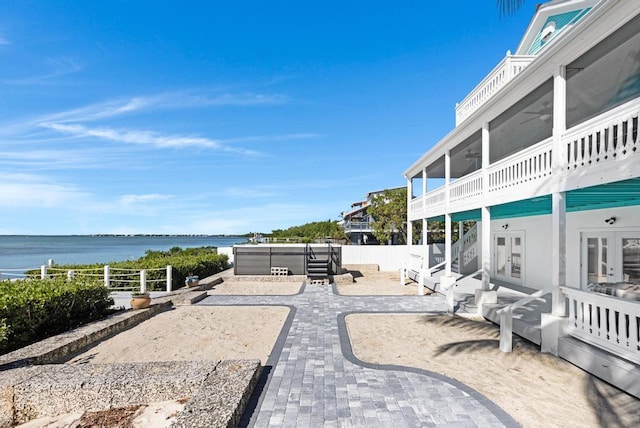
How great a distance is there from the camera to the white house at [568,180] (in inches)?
185

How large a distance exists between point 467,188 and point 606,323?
5613 mm

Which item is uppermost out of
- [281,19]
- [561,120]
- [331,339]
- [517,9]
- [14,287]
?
[281,19]

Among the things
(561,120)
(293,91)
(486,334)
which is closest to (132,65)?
(293,91)

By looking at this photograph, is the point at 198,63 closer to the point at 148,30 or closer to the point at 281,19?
the point at 148,30

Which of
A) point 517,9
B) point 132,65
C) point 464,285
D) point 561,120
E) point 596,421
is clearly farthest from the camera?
point 132,65

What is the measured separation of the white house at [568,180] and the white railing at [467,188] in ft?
0.12

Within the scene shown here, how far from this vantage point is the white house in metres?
4.70

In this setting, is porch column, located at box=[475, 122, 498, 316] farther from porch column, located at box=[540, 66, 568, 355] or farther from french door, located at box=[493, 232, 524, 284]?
french door, located at box=[493, 232, 524, 284]

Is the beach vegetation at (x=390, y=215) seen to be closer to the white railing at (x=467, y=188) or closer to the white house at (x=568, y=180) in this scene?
the white house at (x=568, y=180)

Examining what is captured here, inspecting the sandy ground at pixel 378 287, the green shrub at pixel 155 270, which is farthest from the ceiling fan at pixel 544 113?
the green shrub at pixel 155 270

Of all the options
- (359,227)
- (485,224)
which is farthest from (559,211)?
(359,227)

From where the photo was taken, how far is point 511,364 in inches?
208

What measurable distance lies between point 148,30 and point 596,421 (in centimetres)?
1691

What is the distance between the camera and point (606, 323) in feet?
16.6
